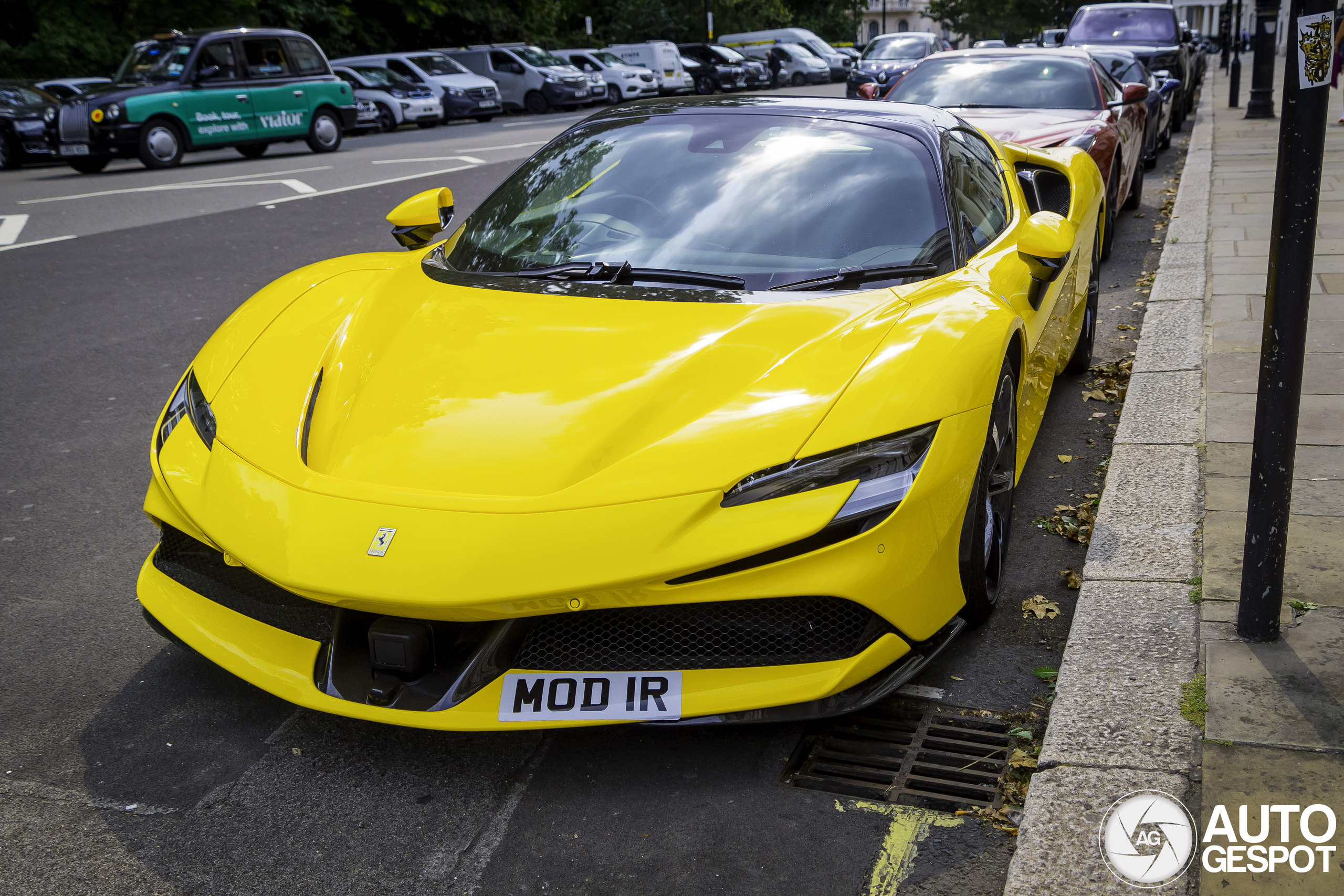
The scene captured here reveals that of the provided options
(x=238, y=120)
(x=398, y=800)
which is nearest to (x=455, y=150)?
(x=238, y=120)

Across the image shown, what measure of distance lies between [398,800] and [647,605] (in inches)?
27.0

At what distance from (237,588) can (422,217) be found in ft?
6.01

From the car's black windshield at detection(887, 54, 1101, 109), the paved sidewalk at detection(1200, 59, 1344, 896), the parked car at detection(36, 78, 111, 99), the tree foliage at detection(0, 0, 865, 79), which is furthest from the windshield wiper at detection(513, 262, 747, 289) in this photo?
the tree foliage at detection(0, 0, 865, 79)

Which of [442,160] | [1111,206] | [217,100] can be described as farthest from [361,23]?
[1111,206]

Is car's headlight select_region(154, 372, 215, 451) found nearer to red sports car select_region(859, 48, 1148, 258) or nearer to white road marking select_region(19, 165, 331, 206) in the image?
red sports car select_region(859, 48, 1148, 258)

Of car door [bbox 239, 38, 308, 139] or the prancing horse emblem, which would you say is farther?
car door [bbox 239, 38, 308, 139]

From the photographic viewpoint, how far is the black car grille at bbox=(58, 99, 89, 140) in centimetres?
1585

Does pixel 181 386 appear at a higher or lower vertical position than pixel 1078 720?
higher

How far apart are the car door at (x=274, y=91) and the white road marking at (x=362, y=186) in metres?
5.03

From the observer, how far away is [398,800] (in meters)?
2.52

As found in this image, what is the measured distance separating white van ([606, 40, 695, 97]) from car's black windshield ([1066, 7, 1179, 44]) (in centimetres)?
1913

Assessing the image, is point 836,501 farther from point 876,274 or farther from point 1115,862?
point 876,274

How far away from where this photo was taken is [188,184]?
13695mm

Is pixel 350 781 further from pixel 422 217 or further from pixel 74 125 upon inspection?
pixel 74 125
